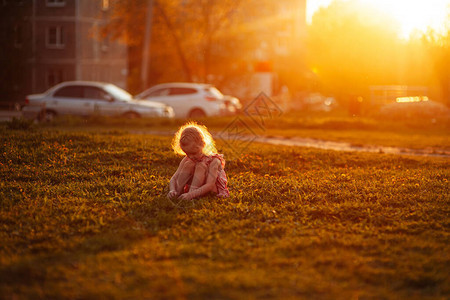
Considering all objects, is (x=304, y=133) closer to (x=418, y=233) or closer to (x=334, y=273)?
(x=418, y=233)

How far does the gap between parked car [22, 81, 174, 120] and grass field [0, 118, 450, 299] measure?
11.0 meters

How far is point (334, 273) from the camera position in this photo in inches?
172

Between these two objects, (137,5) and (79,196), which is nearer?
(79,196)

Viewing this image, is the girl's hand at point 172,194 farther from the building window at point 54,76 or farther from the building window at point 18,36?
the building window at point 54,76

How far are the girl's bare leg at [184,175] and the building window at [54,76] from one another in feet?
112

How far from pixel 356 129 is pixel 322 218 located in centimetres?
1392

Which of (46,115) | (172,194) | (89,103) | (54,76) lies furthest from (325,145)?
(54,76)

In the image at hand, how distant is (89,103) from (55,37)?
798 inches

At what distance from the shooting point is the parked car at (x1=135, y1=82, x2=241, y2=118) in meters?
23.2

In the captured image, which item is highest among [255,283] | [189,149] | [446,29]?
[446,29]

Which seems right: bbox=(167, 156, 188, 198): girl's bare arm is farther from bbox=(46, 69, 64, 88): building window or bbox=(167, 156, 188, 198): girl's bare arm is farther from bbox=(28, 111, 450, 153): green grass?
bbox=(46, 69, 64, 88): building window

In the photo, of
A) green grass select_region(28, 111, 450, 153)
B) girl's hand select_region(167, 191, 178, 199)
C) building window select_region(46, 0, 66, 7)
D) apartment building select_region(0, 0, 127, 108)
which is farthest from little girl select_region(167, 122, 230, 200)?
building window select_region(46, 0, 66, 7)

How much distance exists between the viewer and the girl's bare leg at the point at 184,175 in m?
6.63

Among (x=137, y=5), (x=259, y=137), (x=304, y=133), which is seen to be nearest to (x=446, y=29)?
(x=304, y=133)
